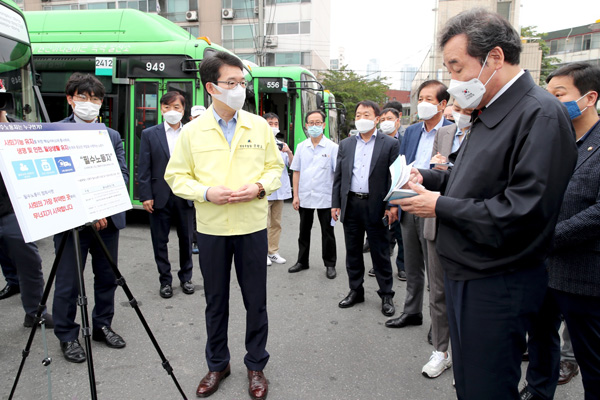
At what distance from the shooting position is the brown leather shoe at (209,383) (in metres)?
2.61

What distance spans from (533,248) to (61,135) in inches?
95.9

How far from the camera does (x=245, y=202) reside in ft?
8.55

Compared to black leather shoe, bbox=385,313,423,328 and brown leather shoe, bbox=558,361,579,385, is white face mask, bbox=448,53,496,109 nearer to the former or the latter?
brown leather shoe, bbox=558,361,579,385

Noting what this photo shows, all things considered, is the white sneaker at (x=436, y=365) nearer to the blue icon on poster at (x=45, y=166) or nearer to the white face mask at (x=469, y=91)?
the white face mask at (x=469, y=91)

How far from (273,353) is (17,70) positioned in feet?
13.4

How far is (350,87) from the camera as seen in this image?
97.2 feet

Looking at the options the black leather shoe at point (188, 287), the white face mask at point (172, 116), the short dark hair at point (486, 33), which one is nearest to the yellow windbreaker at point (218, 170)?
the short dark hair at point (486, 33)

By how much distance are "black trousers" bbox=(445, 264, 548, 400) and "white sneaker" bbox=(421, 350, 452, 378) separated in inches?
49.8

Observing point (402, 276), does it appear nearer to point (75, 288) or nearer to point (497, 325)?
point (497, 325)

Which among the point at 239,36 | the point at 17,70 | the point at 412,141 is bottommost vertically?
the point at 412,141

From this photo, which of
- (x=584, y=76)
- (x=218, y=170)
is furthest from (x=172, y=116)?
(x=584, y=76)

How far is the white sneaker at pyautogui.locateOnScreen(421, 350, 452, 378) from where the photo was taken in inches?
114

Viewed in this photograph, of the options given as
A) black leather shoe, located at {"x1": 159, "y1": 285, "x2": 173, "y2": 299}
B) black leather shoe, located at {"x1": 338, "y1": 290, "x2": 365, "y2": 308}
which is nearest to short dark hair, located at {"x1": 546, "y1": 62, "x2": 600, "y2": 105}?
black leather shoe, located at {"x1": 338, "y1": 290, "x2": 365, "y2": 308}

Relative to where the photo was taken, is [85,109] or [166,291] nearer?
[85,109]
